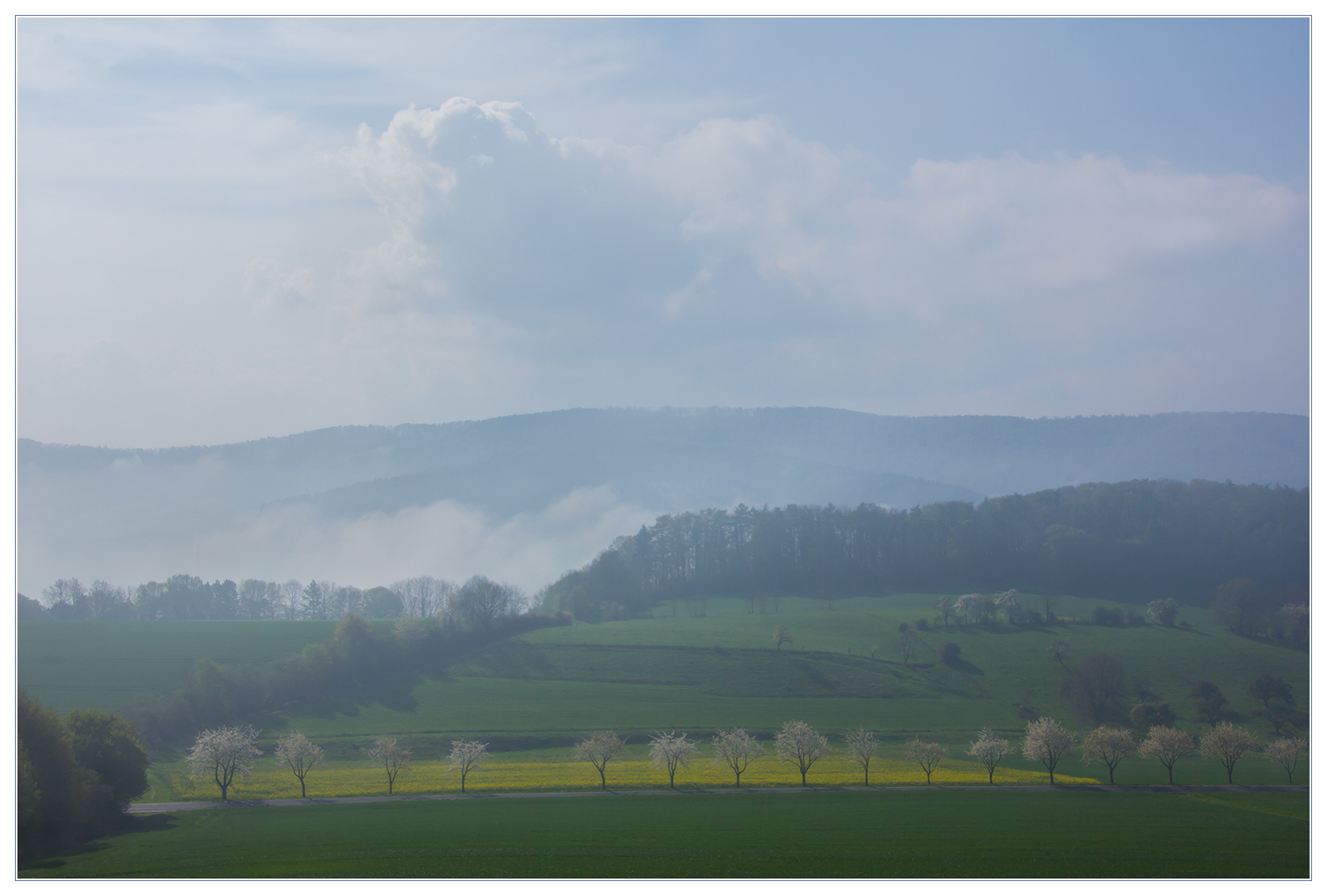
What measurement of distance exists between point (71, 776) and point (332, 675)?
4701cm

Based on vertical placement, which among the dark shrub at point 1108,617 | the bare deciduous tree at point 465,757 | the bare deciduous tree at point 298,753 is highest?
the dark shrub at point 1108,617

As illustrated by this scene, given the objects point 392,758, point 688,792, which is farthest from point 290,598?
point 688,792

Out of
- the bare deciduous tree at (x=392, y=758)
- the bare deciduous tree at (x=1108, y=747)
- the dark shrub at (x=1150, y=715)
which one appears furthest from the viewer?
the dark shrub at (x=1150, y=715)

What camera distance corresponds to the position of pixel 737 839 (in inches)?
1543

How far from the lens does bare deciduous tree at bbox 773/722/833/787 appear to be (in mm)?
59219

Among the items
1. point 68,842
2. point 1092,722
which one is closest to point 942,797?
point 1092,722

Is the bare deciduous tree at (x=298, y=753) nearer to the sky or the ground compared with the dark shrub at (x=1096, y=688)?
nearer to the sky

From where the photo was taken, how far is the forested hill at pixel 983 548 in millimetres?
129250

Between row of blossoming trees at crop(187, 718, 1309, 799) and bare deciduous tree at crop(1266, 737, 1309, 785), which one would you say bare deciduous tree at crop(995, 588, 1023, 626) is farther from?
bare deciduous tree at crop(1266, 737, 1309, 785)

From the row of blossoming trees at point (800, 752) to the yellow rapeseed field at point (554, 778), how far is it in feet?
2.41

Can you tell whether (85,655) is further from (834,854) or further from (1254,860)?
(1254,860)

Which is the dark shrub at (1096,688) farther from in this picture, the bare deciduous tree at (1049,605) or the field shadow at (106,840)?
the field shadow at (106,840)

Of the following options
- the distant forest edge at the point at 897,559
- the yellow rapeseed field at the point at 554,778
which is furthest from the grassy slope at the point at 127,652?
the distant forest edge at the point at 897,559

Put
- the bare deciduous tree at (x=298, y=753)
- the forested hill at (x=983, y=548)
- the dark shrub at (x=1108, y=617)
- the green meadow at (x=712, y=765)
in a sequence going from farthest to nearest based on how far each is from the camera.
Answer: the forested hill at (x=983, y=548)
the dark shrub at (x=1108, y=617)
the bare deciduous tree at (x=298, y=753)
the green meadow at (x=712, y=765)
